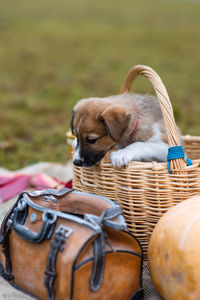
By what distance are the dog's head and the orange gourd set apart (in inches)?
30.9

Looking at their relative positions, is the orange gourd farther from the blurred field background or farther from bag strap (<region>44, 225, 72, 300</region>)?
the blurred field background

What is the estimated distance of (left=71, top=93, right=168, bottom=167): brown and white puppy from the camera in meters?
3.07

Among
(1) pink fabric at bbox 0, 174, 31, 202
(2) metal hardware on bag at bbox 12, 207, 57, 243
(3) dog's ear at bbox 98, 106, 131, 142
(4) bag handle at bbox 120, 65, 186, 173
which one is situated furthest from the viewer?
(1) pink fabric at bbox 0, 174, 31, 202

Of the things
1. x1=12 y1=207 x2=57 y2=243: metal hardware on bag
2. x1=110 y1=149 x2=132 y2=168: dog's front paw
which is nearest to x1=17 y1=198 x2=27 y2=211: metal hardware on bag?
x1=12 y1=207 x2=57 y2=243: metal hardware on bag

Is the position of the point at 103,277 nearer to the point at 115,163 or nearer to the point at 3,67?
the point at 115,163

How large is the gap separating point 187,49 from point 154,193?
41.2ft

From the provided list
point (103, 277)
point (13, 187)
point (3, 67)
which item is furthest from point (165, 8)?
point (103, 277)

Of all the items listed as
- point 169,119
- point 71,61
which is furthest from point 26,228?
point 71,61

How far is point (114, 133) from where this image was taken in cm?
306

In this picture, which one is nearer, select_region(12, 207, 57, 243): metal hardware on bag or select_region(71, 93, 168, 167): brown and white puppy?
select_region(12, 207, 57, 243): metal hardware on bag

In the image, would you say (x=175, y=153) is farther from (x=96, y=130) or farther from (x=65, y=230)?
(x=65, y=230)

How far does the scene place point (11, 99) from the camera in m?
8.46

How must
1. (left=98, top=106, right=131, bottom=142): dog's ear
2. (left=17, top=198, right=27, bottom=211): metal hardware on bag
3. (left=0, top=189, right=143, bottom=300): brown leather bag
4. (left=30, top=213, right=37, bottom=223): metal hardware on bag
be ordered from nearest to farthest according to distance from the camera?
1. (left=0, top=189, right=143, bottom=300): brown leather bag
2. (left=30, top=213, right=37, bottom=223): metal hardware on bag
3. (left=17, top=198, right=27, bottom=211): metal hardware on bag
4. (left=98, top=106, right=131, bottom=142): dog's ear

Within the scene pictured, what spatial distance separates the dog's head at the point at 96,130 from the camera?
10.1ft
